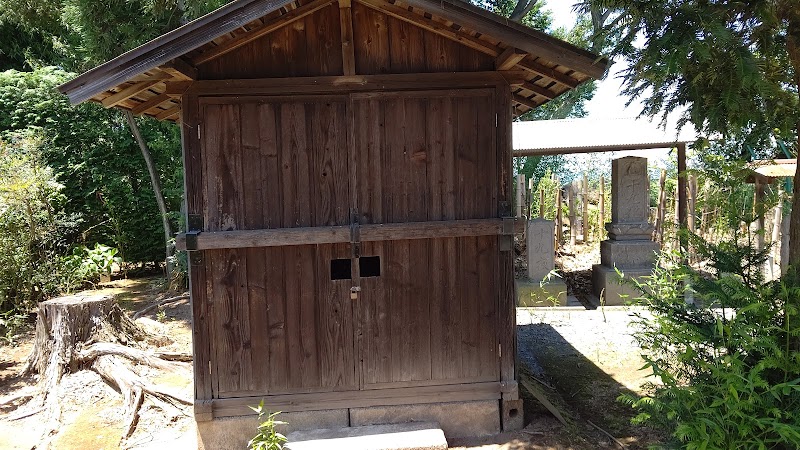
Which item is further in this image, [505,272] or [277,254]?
[505,272]

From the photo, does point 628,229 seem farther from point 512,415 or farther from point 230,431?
point 230,431

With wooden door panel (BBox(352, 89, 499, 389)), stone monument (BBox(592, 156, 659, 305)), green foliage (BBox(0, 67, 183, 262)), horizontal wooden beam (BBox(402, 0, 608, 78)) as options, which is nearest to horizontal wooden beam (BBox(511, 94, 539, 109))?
wooden door panel (BBox(352, 89, 499, 389))

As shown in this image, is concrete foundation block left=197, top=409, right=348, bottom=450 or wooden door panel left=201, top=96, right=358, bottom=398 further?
concrete foundation block left=197, top=409, right=348, bottom=450

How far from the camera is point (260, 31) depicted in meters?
4.55

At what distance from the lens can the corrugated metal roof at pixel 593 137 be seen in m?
10.6

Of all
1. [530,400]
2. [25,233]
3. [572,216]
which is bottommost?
[530,400]

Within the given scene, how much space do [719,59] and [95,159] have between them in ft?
43.2

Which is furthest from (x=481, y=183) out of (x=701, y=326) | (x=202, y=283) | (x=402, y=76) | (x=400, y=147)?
(x=202, y=283)

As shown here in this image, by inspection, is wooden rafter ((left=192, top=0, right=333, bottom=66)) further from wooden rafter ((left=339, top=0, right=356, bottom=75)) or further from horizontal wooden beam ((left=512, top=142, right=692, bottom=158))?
horizontal wooden beam ((left=512, top=142, right=692, bottom=158))

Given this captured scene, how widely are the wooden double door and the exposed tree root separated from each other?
202cm

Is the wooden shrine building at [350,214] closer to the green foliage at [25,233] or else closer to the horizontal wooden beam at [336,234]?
the horizontal wooden beam at [336,234]

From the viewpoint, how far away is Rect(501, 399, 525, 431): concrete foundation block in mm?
4996

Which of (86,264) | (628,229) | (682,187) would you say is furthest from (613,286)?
(86,264)

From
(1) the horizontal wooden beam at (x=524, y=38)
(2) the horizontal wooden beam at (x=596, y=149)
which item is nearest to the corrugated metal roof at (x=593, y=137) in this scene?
(2) the horizontal wooden beam at (x=596, y=149)
